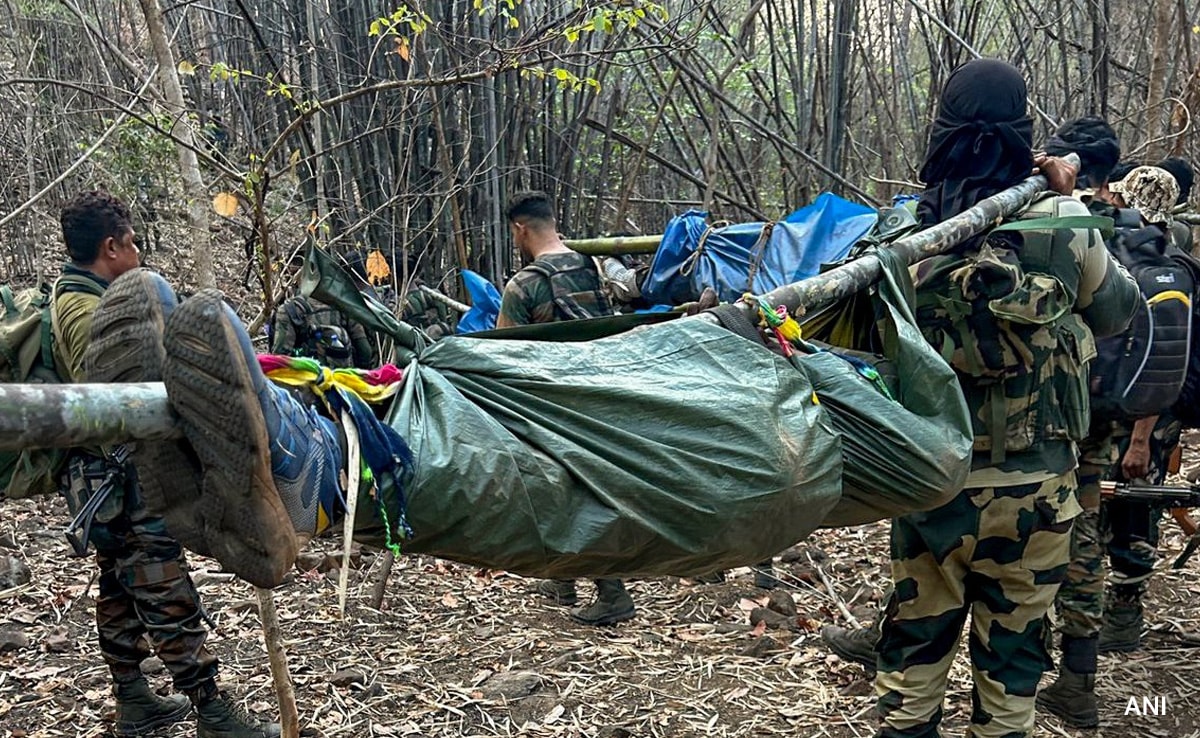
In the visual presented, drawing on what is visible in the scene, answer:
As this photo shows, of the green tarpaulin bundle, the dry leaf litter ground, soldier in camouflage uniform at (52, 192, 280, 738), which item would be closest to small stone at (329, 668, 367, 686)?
the dry leaf litter ground

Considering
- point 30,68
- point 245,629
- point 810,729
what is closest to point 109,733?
point 245,629

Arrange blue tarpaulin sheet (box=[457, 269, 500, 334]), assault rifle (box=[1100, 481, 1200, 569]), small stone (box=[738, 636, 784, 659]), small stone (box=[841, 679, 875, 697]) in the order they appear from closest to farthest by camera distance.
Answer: assault rifle (box=[1100, 481, 1200, 569]) → small stone (box=[841, 679, 875, 697]) → small stone (box=[738, 636, 784, 659]) → blue tarpaulin sheet (box=[457, 269, 500, 334])

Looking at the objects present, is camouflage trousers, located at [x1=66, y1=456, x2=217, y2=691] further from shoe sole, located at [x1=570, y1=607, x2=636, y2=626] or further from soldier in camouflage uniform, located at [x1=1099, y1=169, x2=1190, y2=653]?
soldier in camouflage uniform, located at [x1=1099, y1=169, x2=1190, y2=653]

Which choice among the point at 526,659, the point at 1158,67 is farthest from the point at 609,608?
the point at 1158,67

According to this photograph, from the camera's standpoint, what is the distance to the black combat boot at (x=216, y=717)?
128 inches

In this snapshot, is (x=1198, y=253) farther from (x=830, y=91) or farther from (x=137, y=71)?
(x=137, y=71)

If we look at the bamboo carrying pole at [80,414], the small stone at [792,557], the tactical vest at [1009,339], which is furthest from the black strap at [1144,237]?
the bamboo carrying pole at [80,414]

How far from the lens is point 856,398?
199cm

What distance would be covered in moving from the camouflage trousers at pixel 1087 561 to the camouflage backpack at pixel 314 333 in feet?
12.1

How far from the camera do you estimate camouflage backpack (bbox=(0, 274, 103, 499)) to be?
9.86 feet

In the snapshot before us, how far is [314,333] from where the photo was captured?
5445 mm

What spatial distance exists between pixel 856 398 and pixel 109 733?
2856 millimetres

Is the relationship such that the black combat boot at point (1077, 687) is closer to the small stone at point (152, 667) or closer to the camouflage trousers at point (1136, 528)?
the camouflage trousers at point (1136, 528)

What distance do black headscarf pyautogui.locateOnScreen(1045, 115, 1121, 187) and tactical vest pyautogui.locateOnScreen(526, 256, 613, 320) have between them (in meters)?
1.84
